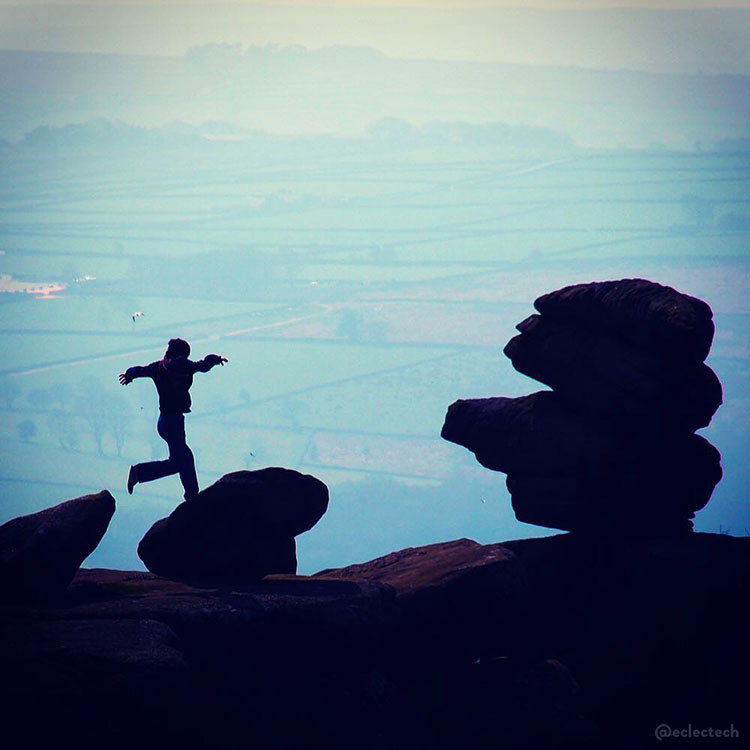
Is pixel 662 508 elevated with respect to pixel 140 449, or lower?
lower

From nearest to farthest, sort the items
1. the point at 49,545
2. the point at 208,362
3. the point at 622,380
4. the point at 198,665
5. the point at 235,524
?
the point at 198,665
the point at 49,545
the point at 208,362
the point at 235,524
the point at 622,380

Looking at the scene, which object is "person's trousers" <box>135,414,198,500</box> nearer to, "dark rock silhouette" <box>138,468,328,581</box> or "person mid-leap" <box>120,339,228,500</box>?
"person mid-leap" <box>120,339,228,500</box>

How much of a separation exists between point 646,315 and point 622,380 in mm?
1586

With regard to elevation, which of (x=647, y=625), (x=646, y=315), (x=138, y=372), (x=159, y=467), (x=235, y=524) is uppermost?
(x=138, y=372)

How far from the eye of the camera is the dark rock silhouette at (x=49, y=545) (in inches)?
749

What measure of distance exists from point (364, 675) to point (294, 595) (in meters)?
2.10

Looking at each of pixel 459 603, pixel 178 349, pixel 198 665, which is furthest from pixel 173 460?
pixel 459 603

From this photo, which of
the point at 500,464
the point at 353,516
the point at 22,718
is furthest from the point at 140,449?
the point at 22,718

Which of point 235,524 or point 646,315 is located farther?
point 646,315

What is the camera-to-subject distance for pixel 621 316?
22.3 m

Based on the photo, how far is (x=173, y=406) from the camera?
21.8 metres

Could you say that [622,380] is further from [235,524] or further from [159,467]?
[159,467]

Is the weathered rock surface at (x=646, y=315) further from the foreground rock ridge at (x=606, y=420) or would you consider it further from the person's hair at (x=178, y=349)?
the person's hair at (x=178, y=349)

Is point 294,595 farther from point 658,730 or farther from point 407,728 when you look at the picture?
point 658,730
